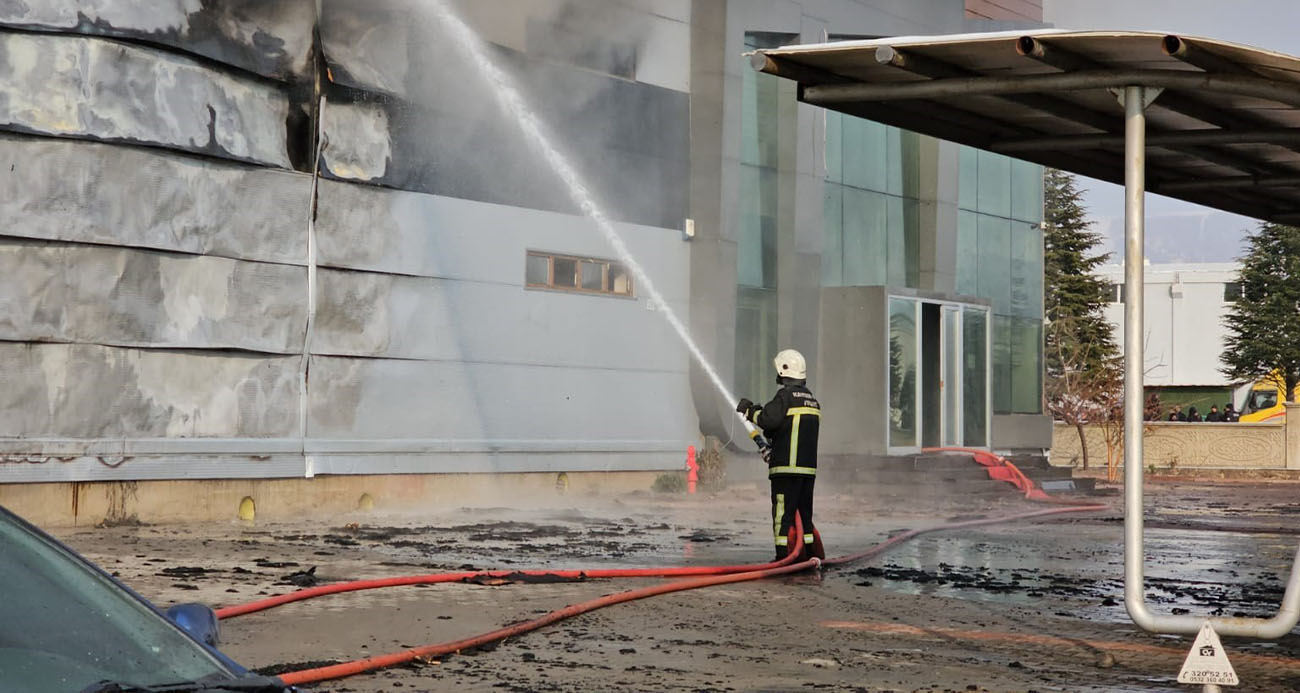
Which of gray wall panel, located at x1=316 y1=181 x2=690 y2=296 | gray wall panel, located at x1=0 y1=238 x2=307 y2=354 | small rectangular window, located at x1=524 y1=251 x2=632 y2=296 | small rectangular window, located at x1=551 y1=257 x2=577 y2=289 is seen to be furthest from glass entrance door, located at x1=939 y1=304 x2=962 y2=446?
gray wall panel, located at x1=0 y1=238 x2=307 y2=354

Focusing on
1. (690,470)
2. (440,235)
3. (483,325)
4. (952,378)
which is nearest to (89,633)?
(440,235)

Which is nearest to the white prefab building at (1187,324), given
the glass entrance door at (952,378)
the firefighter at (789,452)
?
the glass entrance door at (952,378)

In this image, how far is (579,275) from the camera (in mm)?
23016

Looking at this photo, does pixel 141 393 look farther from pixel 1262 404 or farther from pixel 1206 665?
pixel 1262 404

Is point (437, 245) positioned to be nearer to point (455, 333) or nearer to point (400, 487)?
point (455, 333)

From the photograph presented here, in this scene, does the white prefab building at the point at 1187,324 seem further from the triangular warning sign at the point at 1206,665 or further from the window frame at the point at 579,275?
the triangular warning sign at the point at 1206,665

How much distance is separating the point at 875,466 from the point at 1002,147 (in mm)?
17227

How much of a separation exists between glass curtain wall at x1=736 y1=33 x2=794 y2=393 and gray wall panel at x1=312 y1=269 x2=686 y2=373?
73.1 inches

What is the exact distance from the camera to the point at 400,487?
65.9ft

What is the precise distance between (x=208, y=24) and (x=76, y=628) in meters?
14.9

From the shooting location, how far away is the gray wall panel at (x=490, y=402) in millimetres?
19297

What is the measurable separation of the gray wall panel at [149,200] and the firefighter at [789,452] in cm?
736

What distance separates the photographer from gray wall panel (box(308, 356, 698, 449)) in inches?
760

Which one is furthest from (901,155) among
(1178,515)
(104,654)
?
(104,654)
